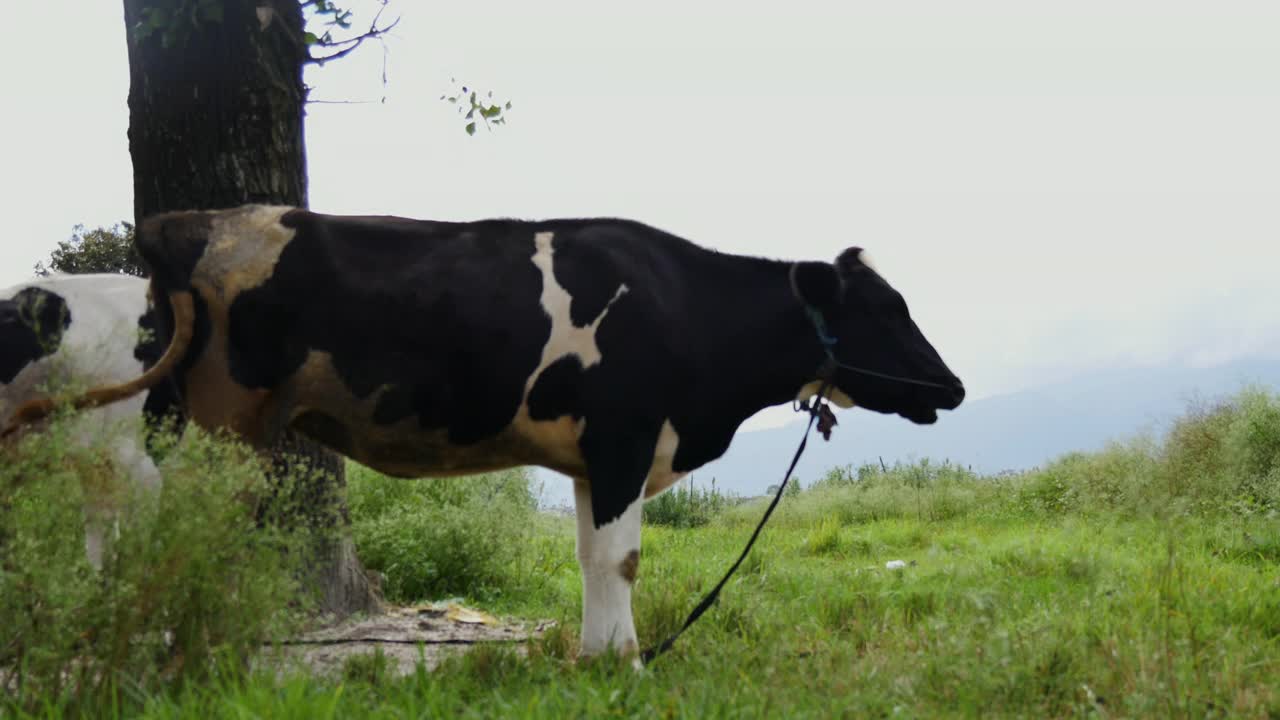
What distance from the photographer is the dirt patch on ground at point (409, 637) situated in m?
5.69

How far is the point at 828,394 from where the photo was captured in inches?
233

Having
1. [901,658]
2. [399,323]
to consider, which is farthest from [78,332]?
[901,658]

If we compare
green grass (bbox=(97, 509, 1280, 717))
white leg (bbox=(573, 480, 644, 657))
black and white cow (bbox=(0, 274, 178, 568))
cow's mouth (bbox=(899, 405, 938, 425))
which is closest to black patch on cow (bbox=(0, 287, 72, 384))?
black and white cow (bbox=(0, 274, 178, 568))

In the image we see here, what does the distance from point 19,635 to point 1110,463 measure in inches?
524

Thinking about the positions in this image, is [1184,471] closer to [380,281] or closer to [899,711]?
[899,711]

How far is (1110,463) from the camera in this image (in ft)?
48.3

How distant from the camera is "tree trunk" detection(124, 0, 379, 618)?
6.61m

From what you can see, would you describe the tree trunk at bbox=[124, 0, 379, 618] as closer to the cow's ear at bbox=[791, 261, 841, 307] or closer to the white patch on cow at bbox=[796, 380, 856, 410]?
the white patch on cow at bbox=[796, 380, 856, 410]

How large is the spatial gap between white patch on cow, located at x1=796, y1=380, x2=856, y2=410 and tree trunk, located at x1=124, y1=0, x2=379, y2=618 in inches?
107

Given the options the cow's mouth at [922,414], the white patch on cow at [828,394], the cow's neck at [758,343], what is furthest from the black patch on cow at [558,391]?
the cow's mouth at [922,414]

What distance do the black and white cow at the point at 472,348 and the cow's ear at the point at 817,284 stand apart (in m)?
0.32

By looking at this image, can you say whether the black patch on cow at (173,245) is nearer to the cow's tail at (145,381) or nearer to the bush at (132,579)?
the cow's tail at (145,381)

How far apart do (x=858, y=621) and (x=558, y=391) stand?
238cm

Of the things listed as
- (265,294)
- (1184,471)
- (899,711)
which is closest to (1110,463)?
(1184,471)
